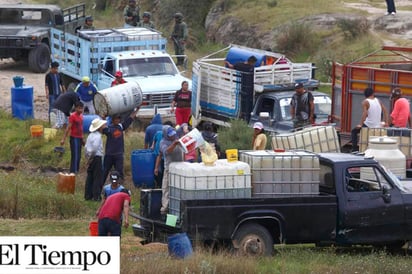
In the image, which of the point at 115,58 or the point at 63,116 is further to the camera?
the point at 115,58

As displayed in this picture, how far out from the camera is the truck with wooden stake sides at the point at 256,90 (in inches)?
842

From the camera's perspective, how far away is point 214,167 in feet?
46.5

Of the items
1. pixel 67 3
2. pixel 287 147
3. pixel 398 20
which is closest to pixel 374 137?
pixel 287 147

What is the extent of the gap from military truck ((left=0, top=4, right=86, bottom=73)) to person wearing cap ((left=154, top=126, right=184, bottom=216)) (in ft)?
49.9

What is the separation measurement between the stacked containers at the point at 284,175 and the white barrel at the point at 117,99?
816 cm

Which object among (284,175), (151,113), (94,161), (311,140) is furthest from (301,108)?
(284,175)

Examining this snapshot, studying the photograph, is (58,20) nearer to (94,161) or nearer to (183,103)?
(183,103)

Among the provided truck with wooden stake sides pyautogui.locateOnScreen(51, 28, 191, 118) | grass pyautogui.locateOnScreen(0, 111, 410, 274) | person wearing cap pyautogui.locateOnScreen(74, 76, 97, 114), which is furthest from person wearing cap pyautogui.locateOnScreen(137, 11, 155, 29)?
grass pyautogui.locateOnScreen(0, 111, 410, 274)

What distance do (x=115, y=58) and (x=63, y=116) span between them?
8.87ft

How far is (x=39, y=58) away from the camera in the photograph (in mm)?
→ 31953

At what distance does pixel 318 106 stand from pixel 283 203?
7835 millimetres

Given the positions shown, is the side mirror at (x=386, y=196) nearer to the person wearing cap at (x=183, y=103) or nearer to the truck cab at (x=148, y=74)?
the person wearing cap at (x=183, y=103)

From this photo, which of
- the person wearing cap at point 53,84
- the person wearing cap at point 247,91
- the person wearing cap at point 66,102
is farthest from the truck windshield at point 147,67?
A: the person wearing cap at point 247,91

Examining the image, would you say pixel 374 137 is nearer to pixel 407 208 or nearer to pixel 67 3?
pixel 407 208
